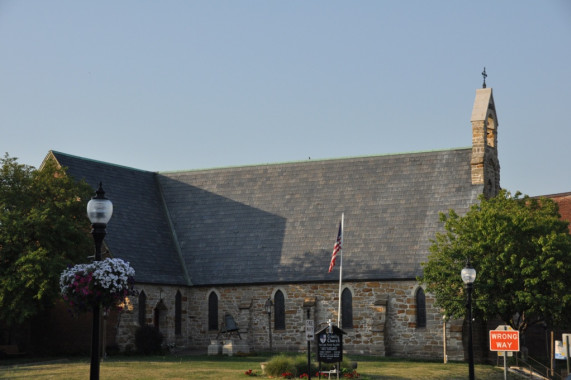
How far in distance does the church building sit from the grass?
368 cm

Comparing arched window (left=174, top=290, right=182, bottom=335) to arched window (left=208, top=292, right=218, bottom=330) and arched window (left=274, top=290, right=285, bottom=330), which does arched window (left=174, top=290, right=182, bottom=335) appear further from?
arched window (left=274, top=290, right=285, bottom=330)

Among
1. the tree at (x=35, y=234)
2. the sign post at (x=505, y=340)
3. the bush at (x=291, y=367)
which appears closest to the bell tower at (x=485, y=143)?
the bush at (x=291, y=367)

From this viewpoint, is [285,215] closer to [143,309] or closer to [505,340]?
[143,309]

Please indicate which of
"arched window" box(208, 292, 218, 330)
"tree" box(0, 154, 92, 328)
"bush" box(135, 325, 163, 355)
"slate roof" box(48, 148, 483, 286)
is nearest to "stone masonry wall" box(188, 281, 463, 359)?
"arched window" box(208, 292, 218, 330)

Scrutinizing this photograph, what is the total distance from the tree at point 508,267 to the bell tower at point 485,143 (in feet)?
17.8

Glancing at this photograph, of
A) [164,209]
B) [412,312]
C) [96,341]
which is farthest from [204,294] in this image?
[96,341]

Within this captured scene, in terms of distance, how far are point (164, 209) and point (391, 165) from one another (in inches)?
561

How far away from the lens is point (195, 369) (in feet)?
117

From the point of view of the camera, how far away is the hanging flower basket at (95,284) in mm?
18375

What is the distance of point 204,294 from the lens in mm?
51844

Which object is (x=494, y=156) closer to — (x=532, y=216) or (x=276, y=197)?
(x=532, y=216)

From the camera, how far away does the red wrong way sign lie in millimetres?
27491

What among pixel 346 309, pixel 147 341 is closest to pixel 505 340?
pixel 346 309

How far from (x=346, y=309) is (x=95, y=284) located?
3129 centimetres
